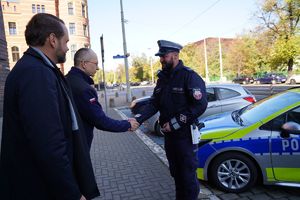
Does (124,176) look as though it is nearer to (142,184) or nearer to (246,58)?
(142,184)

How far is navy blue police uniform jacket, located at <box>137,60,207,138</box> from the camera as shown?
3205 millimetres

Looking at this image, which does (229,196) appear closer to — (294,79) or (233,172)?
(233,172)

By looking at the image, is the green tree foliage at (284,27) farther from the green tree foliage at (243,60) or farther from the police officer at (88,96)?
the police officer at (88,96)

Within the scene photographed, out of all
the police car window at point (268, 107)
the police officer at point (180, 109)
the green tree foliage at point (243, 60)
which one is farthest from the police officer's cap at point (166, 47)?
the green tree foliage at point (243, 60)

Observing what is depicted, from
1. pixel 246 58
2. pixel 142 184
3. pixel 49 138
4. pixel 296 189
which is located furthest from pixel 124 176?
pixel 246 58

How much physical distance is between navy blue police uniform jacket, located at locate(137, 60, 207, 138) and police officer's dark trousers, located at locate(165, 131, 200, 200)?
0.07 m

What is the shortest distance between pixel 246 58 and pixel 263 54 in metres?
15.0

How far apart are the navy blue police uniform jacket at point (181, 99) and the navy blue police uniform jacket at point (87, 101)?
2.42 feet

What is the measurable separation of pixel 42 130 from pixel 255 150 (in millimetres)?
3114

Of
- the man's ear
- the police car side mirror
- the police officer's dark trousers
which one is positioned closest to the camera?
the man's ear

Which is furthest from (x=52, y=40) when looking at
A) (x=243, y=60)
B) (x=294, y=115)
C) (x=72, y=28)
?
(x=243, y=60)

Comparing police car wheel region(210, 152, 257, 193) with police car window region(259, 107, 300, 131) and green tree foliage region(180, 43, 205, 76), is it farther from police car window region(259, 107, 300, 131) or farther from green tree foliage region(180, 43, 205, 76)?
green tree foliage region(180, 43, 205, 76)

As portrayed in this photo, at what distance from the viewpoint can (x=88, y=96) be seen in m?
2.76

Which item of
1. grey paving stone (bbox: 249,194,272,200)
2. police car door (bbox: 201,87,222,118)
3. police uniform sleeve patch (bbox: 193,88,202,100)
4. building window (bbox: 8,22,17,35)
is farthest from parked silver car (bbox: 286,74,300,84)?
building window (bbox: 8,22,17,35)
